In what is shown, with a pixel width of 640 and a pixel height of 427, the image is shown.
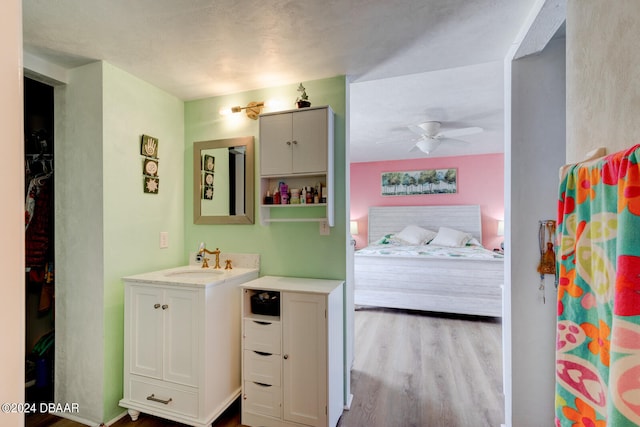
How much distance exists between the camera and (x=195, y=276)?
7.68 feet

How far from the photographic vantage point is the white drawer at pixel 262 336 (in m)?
1.88

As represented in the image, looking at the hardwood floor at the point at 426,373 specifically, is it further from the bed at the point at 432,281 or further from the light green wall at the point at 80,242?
the light green wall at the point at 80,242

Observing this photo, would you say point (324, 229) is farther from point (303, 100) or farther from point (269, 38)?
point (269, 38)

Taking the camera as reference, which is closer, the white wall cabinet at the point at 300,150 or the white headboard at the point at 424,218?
the white wall cabinet at the point at 300,150

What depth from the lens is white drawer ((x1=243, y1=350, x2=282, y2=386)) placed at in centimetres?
187

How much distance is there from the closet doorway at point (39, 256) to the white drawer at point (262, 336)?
1635mm

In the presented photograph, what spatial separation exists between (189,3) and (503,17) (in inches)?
62.8

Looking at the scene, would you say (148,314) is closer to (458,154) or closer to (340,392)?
(340,392)

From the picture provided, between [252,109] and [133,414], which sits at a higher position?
[252,109]

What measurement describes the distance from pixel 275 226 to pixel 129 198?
1.08m

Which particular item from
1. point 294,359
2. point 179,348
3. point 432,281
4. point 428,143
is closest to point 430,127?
point 428,143

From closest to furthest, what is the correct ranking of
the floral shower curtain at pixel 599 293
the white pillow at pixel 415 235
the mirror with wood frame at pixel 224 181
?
the floral shower curtain at pixel 599 293 → the mirror with wood frame at pixel 224 181 → the white pillow at pixel 415 235

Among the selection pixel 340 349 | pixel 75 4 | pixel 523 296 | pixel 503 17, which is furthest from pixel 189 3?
pixel 523 296

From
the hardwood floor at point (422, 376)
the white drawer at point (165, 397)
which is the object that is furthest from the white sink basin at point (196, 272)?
the hardwood floor at point (422, 376)
